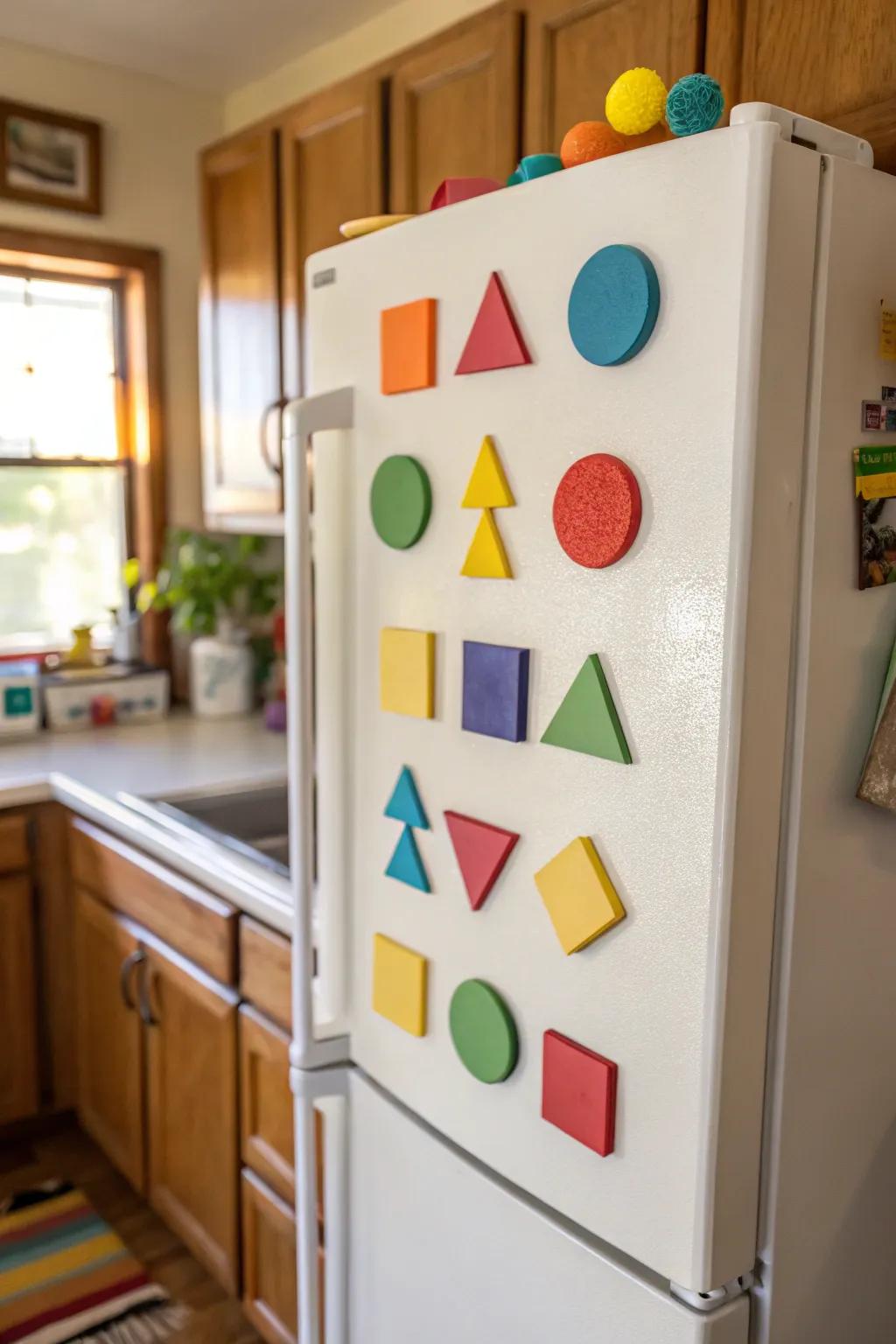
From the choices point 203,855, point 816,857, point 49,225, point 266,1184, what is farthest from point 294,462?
point 49,225

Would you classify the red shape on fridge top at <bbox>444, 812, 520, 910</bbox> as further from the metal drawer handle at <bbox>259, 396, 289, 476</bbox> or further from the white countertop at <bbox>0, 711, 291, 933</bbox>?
the metal drawer handle at <bbox>259, 396, 289, 476</bbox>

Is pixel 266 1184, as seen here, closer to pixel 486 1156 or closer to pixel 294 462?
pixel 486 1156

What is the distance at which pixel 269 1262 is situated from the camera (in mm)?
1778

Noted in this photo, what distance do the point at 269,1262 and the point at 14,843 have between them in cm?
100

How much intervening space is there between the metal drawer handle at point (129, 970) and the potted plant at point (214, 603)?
89cm

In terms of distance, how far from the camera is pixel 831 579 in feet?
2.96

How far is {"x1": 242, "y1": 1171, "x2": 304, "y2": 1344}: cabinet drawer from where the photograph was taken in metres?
1.72

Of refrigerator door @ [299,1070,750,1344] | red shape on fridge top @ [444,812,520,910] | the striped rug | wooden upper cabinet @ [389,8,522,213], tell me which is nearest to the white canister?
the striped rug

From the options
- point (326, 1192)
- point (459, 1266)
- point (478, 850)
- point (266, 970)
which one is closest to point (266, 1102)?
point (266, 970)

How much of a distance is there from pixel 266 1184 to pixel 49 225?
221cm

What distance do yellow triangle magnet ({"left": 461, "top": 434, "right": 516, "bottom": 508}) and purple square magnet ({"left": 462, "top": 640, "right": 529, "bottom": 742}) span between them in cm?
14

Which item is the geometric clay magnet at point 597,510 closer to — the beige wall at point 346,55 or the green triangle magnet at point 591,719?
the green triangle magnet at point 591,719

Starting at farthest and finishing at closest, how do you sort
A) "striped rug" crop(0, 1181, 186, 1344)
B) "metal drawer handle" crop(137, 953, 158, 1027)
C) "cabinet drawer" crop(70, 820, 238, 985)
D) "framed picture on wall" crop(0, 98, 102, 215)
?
"framed picture on wall" crop(0, 98, 102, 215)
"metal drawer handle" crop(137, 953, 158, 1027)
"striped rug" crop(0, 1181, 186, 1344)
"cabinet drawer" crop(70, 820, 238, 985)

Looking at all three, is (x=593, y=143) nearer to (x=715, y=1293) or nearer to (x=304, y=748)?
(x=304, y=748)
